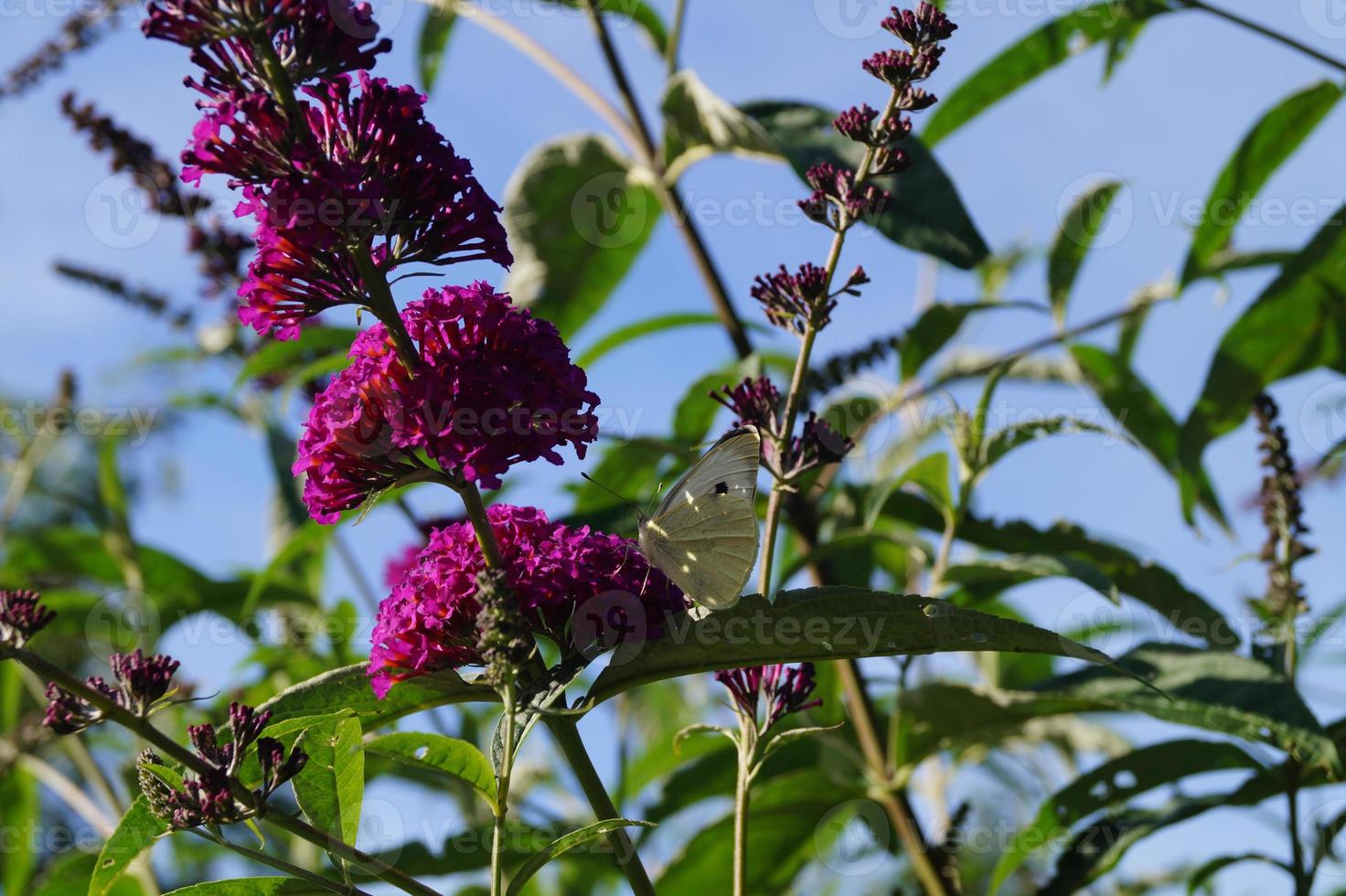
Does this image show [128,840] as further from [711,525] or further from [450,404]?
[711,525]

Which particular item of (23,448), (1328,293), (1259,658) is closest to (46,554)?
(23,448)

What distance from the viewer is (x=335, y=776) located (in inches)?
51.8

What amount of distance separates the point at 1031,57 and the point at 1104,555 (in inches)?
45.9

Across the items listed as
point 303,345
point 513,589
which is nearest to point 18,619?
point 513,589

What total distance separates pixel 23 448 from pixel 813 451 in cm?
349

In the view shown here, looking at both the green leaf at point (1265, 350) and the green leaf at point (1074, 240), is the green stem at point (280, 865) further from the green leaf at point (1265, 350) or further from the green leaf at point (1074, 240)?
the green leaf at point (1074, 240)

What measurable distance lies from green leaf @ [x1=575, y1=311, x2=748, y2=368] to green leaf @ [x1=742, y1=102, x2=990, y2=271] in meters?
0.53

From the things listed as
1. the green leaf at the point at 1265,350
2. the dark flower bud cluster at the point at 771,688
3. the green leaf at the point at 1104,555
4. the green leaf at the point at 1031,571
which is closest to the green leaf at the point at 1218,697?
the green leaf at the point at 1031,571

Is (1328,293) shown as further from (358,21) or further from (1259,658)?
(358,21)

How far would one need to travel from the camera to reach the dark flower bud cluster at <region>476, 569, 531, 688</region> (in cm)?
115

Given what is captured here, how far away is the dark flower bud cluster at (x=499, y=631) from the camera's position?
1.15 meters

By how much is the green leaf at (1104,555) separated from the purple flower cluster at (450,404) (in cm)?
129
